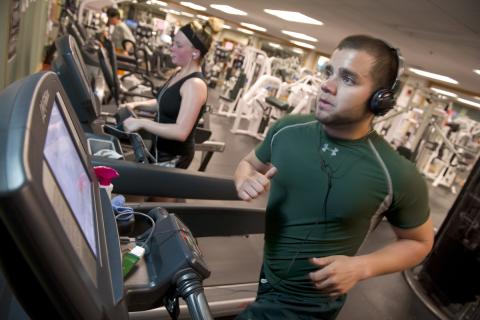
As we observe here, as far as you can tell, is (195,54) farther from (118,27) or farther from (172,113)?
(118,27)

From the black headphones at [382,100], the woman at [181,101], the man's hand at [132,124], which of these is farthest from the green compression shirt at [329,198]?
the man's hand at [132,124]

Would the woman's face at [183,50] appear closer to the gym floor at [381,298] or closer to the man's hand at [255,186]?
the man's hand at [255,186]

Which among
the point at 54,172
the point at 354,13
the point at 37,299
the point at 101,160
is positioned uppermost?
the point at 354,13

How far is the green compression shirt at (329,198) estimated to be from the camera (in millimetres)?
1188

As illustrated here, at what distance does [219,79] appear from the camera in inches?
590

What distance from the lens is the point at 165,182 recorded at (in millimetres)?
1998

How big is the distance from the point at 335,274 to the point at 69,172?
768 millimetres

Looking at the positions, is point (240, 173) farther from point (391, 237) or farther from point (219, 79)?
point (219, 79)

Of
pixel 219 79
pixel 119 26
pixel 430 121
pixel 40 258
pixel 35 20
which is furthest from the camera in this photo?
pixel 219 79

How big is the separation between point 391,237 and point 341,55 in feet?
14.0

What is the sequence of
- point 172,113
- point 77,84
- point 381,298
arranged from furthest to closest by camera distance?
1. point 381,298
2. point 172,113
3. point 77,84

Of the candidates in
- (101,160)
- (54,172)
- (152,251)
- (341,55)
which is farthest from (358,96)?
(101,160)

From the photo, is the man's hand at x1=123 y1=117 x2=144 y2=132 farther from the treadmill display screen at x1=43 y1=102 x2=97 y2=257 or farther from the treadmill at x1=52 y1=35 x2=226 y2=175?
the treadmill display screen at x1=43 y1=102 x2=97 y2=257

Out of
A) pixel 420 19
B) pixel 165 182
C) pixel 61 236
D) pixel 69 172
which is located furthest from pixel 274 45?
pixel 61 236
